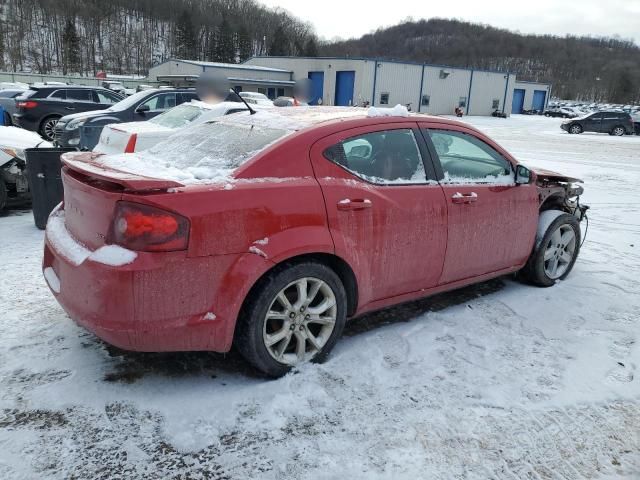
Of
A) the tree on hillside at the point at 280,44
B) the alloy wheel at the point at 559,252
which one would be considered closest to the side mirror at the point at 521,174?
the alloy wheel at the point at 559,252

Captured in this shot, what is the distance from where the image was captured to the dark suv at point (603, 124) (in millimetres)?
30141

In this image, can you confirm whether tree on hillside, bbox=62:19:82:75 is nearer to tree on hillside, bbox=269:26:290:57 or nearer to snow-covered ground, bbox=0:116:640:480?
tree on hillside, bbox=269:26:290:57

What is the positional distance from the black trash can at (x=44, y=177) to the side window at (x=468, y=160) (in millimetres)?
4530

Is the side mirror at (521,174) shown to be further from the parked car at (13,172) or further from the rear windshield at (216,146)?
the parked car at (13,172)

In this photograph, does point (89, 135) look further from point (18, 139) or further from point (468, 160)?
point (468, 160)

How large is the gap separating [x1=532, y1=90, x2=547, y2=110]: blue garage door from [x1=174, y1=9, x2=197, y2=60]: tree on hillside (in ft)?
227

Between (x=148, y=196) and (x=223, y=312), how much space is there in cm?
73

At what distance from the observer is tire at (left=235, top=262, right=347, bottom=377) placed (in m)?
2.86

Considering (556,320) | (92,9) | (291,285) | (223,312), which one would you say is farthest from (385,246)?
(92,9)

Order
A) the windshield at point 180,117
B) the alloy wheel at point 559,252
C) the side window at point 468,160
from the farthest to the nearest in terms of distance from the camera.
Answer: the windshield at point 180,117, the alloy wheel at point 559,252, the side window at point 468,160

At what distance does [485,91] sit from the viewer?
173ft

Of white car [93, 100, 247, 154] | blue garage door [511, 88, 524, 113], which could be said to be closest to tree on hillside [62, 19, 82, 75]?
blue garage door [511, 88, 524, 113]

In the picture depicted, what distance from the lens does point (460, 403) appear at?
290 centimetres

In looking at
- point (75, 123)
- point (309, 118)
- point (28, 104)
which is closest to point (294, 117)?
point (309, 118)
